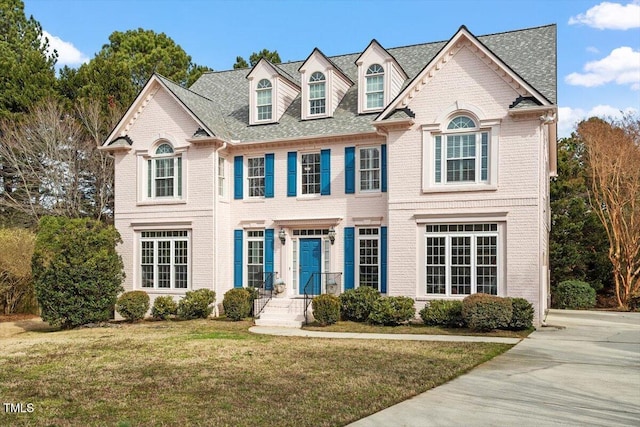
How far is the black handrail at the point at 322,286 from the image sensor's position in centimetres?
2022

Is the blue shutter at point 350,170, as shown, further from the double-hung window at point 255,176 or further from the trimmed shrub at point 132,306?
the trimmed shrub at point 132,306

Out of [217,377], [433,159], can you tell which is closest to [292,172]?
[433,159]

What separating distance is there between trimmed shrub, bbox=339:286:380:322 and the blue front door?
7.32ft

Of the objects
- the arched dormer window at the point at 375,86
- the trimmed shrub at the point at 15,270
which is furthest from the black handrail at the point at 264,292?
the trimmed shrub at the point at 15,270

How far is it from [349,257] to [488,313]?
560cm

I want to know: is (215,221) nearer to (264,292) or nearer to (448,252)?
(264,292)

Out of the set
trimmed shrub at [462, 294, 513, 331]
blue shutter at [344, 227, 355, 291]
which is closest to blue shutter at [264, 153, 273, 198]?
blue shutter at [344, 227, 355, 291]

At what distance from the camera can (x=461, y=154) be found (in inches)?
746

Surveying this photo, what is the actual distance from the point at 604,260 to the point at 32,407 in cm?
2599

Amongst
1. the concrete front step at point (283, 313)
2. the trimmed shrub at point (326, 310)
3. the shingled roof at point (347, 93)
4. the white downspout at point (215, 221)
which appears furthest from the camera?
the white downspout at point (215, 221)

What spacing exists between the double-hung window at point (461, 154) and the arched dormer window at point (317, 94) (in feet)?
17.0

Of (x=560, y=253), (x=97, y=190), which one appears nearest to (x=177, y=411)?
(x=560, y=253)

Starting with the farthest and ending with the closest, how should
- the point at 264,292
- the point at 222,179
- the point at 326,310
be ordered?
the point at 222,179 < the point at 264,292 < the point at 326,310

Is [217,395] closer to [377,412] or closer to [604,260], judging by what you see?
[377,412]
